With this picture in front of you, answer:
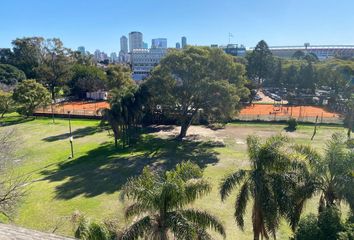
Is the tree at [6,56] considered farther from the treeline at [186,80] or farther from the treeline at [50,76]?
the treeline at [50,76]

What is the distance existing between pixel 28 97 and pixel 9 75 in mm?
31485

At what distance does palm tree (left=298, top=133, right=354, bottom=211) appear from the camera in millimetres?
11195

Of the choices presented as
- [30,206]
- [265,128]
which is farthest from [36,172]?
[265,128]

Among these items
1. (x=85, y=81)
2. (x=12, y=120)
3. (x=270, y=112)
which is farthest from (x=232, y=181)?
(x=85, y=81)

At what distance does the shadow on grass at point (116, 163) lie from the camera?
22750 millimetres

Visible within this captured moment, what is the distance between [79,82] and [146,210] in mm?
61114

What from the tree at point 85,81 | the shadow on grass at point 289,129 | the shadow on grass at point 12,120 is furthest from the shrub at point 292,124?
the tree at point 85,81

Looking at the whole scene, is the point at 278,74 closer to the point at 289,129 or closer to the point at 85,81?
the point at 289,129

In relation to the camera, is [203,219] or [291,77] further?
[291,77]

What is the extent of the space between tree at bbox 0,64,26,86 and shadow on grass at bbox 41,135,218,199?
5153 centimetres

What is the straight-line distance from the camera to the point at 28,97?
48594mm

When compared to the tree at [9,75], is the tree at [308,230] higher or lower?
lower

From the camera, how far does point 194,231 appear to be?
9.90 metres

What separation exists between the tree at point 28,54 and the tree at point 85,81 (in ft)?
65.8
